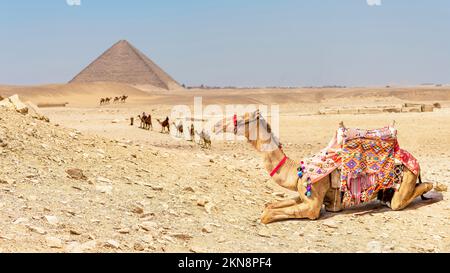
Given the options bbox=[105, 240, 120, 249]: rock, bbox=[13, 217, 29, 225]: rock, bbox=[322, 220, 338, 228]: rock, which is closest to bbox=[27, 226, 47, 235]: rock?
bbox=[13, 217, 29, 225]: rock

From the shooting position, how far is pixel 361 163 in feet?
22.9

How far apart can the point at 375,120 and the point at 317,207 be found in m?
20.8

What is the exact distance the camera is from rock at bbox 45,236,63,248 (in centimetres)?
512

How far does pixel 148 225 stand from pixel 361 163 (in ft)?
8.49

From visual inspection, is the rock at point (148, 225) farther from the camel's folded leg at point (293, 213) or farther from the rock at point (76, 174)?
the rock at point (76, 174)

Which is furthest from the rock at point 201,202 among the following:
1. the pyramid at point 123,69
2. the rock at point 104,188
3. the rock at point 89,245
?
the pyramid at point 123,69

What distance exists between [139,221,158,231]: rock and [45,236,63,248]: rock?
103cm

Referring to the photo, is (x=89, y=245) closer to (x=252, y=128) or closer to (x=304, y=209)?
(x=252, y=128)

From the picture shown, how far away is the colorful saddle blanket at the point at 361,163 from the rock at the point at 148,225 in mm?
1823

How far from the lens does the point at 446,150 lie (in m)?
16.0

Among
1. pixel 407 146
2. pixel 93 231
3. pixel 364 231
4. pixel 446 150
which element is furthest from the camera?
pixel 407 146

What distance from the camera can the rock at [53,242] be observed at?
512cm

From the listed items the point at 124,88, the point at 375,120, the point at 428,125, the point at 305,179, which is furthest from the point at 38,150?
the point at 124,88

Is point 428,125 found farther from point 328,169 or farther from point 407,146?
point 328,169
